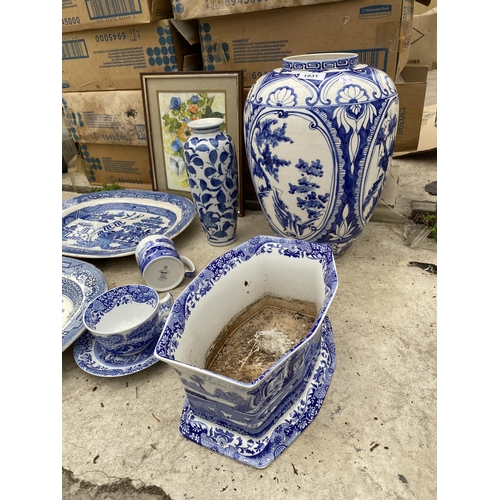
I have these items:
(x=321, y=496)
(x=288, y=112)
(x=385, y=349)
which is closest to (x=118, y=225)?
(x=288, y=112)

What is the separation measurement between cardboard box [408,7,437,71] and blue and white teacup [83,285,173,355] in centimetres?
388

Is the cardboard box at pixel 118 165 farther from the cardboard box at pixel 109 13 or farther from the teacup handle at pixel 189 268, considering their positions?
the teacup handle at pixel 189 268

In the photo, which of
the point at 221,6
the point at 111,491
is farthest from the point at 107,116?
the point at 111,491

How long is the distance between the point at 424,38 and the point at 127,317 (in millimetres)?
4305

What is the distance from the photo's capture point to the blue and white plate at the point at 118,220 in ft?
5.91

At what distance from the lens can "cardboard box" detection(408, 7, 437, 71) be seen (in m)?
4.03

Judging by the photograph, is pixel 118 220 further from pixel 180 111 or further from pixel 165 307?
pixel 165 307

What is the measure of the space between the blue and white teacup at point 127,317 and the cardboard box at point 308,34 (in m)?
1.15

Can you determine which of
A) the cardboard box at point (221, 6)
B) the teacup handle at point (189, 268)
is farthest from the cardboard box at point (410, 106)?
the teacup handle at point (189, 268)

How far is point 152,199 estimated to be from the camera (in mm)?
2125

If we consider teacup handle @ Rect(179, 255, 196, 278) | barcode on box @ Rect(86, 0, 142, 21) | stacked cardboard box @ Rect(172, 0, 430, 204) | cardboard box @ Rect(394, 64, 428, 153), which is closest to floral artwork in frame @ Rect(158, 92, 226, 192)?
stacked cardboard box @ Rect(172, 0, 430, 204)

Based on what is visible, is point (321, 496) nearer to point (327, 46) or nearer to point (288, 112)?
point (288, 112)

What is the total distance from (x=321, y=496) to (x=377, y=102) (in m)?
1.13

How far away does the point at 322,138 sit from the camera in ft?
4.28
